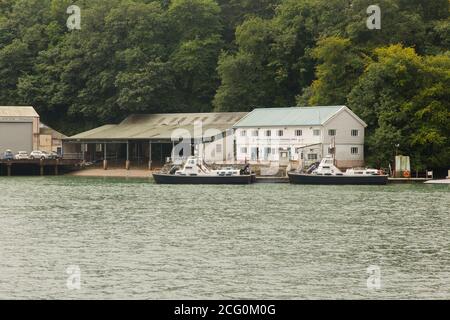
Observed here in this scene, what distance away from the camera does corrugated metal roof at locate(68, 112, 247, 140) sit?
353 feet

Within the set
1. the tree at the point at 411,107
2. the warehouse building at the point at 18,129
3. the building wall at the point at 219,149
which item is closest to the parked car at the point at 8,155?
the warehouse building at the point at 18,129

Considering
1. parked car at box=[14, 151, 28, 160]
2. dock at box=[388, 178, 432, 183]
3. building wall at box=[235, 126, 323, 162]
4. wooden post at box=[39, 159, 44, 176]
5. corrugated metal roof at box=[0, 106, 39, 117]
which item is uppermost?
corrugated metal roof at box=[0, 106, 39, 117]

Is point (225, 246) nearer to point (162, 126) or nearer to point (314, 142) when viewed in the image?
point (314, 142)

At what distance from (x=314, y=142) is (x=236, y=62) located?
20329 millimetres

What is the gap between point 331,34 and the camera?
108375 mm

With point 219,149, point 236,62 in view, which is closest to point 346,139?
point 219,149

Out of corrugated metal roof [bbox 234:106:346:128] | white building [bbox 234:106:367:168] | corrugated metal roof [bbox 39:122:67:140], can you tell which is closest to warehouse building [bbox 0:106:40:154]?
corrugated metal roof [bbox 39:122:67:140]

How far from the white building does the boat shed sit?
4.15 metres

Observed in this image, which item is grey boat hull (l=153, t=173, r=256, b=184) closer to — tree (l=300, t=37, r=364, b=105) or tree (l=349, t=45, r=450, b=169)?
tree (l=349, t=45, r=450, b=169)

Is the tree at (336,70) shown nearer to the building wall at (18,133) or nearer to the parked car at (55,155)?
the parked car at (55,155)

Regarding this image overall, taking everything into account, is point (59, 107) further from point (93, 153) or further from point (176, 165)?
point (176, 165)

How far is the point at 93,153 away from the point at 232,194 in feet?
148

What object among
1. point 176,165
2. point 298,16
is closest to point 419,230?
point 176,165

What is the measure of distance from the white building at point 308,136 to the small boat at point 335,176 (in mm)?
5757
